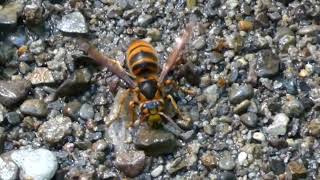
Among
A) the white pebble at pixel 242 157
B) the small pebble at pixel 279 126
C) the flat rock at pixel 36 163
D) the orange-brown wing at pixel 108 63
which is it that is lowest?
the flat rock at pixel 36 163

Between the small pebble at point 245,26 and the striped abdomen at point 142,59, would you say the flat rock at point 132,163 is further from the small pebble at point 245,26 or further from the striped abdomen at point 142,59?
the small pebble at point 245,26

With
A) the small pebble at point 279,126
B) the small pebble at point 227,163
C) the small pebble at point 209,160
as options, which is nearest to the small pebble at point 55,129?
→ the small pebble at point 209,160

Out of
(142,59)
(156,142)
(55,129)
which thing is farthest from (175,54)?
(55,129)

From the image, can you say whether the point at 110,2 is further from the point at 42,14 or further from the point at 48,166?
the point at 48,166

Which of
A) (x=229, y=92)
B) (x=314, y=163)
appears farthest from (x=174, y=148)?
(x=314, y=163)

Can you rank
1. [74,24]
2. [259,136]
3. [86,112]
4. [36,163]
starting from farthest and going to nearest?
[74,24] < [86,112] < [259,136] < [36,163]

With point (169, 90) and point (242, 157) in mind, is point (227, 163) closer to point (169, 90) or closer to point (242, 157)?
point (242, 157)

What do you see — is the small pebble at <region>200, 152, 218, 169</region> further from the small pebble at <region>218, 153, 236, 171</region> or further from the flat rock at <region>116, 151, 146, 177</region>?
the flat rock at <region>116, 151, 146, 177</region>

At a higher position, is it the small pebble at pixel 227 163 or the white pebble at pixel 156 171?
the small pebble at pixel 227 163

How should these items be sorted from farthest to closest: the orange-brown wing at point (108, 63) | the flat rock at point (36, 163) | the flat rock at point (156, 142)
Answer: the orange-brown wing at point (108, 63)
the flat rock at point (156, 142)
the flat rock at point (36, 163)
